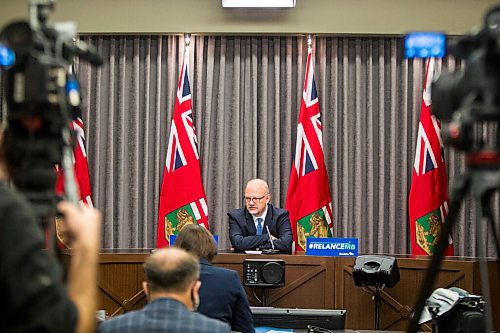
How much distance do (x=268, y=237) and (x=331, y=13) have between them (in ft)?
9.27

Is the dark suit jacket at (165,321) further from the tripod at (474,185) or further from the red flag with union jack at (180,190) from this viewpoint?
the red flag with union jack at (180,190)

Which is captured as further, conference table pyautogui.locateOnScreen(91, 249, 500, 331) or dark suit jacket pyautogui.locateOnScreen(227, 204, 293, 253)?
dark suit jacket pyautogui.locateOnScreen(227, 204, 293, 253)

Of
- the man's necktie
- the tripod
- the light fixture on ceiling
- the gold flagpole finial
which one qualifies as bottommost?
the man's necktie

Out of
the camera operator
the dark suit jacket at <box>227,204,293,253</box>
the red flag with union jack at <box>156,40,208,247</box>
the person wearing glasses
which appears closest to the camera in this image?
the camera operator

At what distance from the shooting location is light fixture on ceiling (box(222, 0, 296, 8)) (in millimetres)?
8508

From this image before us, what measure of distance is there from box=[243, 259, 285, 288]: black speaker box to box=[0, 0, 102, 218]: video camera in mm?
4189

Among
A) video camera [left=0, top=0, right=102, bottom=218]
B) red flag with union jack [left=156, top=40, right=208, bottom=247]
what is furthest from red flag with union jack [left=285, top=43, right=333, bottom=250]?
video camera [left=0, top=0, right=102, bottom=218]

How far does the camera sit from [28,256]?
1617 mm

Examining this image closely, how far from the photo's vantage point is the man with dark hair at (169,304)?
2.93 meters

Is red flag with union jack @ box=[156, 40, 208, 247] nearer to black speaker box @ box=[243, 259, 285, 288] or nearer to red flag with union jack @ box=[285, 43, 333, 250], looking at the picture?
red flag with union jack @ box=[285, 43, 333, 250]

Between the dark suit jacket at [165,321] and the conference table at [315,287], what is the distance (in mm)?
3292

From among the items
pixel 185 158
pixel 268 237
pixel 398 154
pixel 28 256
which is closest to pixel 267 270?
pixel 268 237

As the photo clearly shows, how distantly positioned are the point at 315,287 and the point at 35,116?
4640 millimetres

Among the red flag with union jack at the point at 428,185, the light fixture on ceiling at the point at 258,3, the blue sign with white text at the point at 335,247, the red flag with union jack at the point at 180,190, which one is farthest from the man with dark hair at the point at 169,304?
the light fixture on ceiling at the point at 258,3
